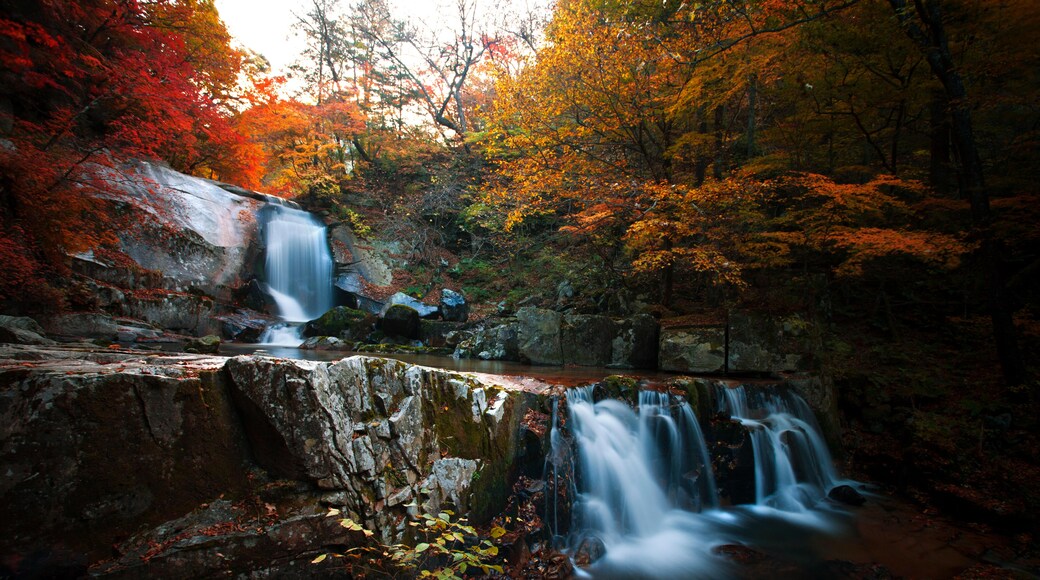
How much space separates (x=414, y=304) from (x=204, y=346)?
19.9ft

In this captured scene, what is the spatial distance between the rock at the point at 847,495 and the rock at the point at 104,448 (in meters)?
7.66

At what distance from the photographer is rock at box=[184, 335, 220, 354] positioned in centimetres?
764

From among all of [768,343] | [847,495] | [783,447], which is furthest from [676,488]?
[768,343]

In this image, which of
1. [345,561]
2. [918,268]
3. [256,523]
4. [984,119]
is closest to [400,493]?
[345,561]

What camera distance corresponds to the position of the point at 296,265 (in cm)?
1472

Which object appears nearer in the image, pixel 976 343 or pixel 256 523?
pixel 256 523

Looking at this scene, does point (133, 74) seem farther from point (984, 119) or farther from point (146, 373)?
point (984, 119)

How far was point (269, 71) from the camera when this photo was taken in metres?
18.2

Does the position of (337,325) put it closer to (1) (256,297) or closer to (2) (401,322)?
(2) (401,322)

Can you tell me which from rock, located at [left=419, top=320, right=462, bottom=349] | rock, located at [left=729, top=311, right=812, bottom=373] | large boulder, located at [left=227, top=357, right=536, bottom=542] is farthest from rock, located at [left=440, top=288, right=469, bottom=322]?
large boulder, located at [left=227, top=357, right=536, bottom=542]

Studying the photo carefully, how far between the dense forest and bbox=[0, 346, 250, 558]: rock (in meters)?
5.87

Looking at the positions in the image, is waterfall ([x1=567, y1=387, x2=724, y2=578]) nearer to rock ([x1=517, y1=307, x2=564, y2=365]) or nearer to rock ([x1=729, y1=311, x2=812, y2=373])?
rock ([x1=729, y1=311, x2=812, y2=373])

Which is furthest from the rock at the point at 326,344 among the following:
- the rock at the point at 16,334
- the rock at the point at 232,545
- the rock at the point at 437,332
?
the rock at the point at 232,545

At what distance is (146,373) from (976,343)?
12.2 meters
